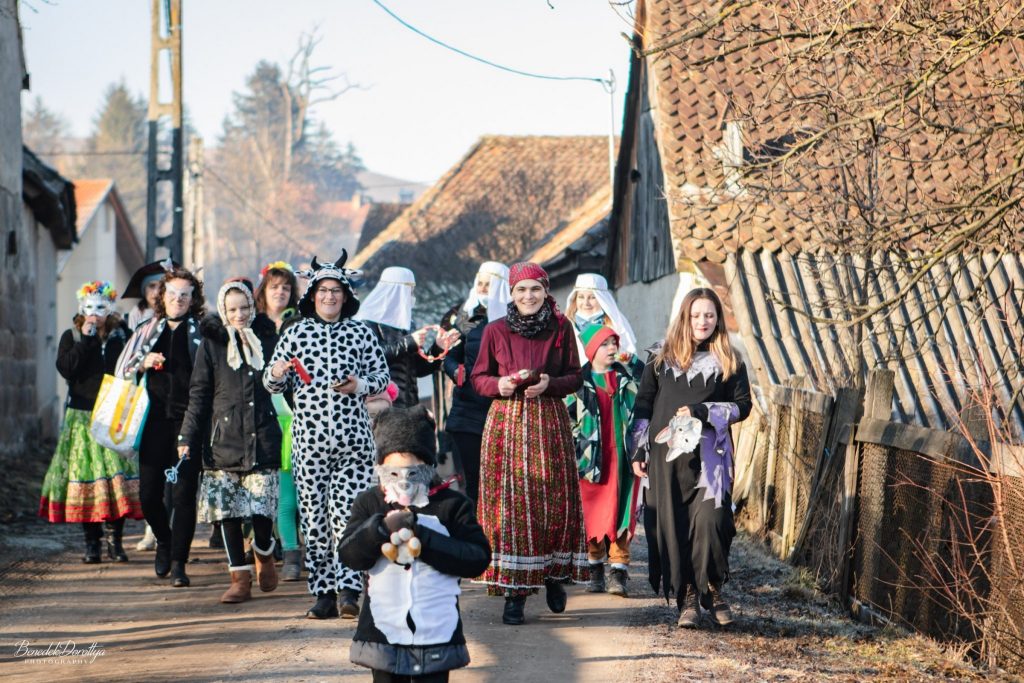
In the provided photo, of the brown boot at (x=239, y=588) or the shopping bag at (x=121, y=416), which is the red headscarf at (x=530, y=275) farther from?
the shopping bag at (x=121, y=416)

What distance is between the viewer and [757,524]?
11.0 m

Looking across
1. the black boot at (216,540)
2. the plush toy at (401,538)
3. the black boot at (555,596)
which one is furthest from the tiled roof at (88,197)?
the plush toy at (401,538)

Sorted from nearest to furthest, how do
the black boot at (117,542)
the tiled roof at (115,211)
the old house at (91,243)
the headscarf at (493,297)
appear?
1. the headscarf at (493,297)
2. the black boot at (117,542)
3. the tiled roof at (115,211)
4. the old house at (91,243)

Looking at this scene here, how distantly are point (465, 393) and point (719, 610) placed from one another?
2391mm

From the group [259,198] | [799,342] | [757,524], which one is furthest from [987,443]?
[259,198]

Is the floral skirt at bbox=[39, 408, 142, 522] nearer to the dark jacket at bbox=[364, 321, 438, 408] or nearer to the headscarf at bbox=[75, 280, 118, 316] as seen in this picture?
the headscarf at bbox=[75, 280, 118, 316]

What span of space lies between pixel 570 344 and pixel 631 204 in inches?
520

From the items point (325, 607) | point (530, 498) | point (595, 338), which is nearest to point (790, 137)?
point (595, 338)

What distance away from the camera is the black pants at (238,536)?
26.7 ft

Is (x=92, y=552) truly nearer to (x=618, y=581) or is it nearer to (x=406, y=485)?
(x=618, y=581)

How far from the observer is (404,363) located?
9430 mm

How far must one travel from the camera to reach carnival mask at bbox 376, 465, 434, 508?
4.68 meters

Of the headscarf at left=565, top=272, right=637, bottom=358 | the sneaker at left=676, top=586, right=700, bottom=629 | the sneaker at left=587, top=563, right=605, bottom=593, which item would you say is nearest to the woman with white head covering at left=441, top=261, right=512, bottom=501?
the headscarf at left=565, top=272, right=637, bottom=358

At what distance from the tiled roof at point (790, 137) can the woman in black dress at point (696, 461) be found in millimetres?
765
